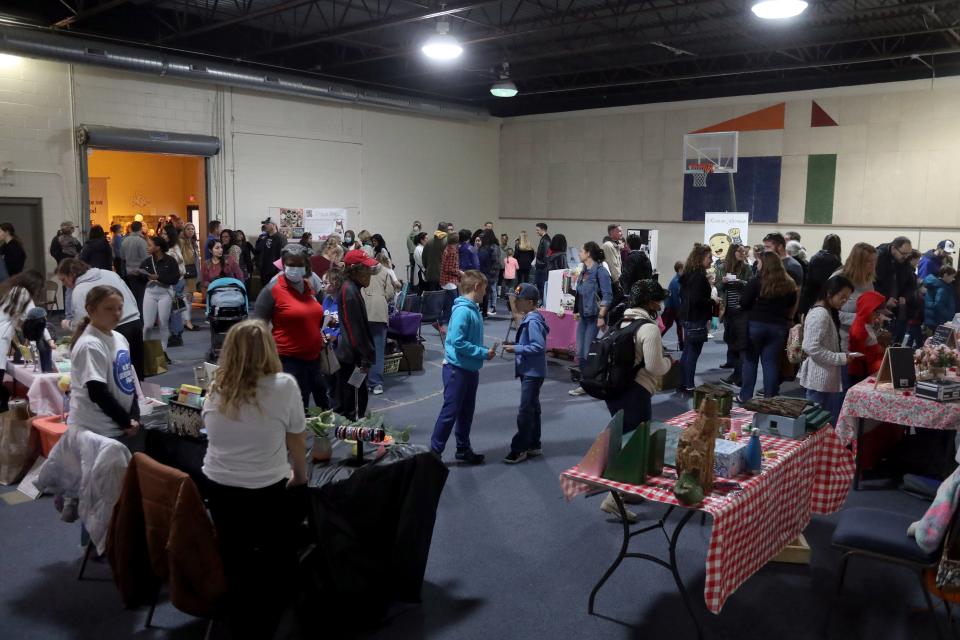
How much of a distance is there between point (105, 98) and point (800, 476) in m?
11.4

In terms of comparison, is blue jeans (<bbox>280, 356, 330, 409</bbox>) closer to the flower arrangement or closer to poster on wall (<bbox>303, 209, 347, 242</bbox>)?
the flower arrangement

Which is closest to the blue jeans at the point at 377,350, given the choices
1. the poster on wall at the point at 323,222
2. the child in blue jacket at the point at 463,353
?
the child in blue jacket at the point at 463,353

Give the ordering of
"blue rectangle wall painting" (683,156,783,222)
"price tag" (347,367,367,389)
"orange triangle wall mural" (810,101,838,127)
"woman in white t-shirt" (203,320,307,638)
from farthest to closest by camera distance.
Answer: "blue rectangle wall painting" (683,156,783,222), "orange triangle wall mural" (810,101,838,127), "price tag" (347,367,367,389), "woman in white t-shirt" (203,320,307,638)

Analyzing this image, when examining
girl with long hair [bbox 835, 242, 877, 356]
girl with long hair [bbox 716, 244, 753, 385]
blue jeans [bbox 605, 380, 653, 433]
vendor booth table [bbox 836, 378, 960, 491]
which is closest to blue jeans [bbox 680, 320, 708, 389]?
girl with long hair [bbox 716, 244, 753, 385]

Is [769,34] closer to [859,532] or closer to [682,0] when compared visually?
[682,0]

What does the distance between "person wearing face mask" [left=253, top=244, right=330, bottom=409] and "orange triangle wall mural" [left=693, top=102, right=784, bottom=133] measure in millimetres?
11669

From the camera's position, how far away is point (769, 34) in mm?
11156

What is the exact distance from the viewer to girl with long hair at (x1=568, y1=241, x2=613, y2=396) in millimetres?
7422

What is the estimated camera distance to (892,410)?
4.65m

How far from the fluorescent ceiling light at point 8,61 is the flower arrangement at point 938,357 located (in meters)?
11.3

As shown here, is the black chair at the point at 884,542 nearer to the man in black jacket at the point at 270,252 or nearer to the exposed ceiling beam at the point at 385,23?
the exposed ceiling beam at the point at 385,23

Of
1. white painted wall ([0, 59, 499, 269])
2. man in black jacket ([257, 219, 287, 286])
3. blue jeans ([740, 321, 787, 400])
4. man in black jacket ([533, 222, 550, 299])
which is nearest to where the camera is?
blue jeans ([740, 321, 787, 400])

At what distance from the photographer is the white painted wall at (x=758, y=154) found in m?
12.8

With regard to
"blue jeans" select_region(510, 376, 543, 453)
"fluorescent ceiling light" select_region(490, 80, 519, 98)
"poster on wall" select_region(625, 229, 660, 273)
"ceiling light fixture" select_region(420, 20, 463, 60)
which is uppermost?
"fluorescent ceiling light" select_region(490, 80, 519, 98)
